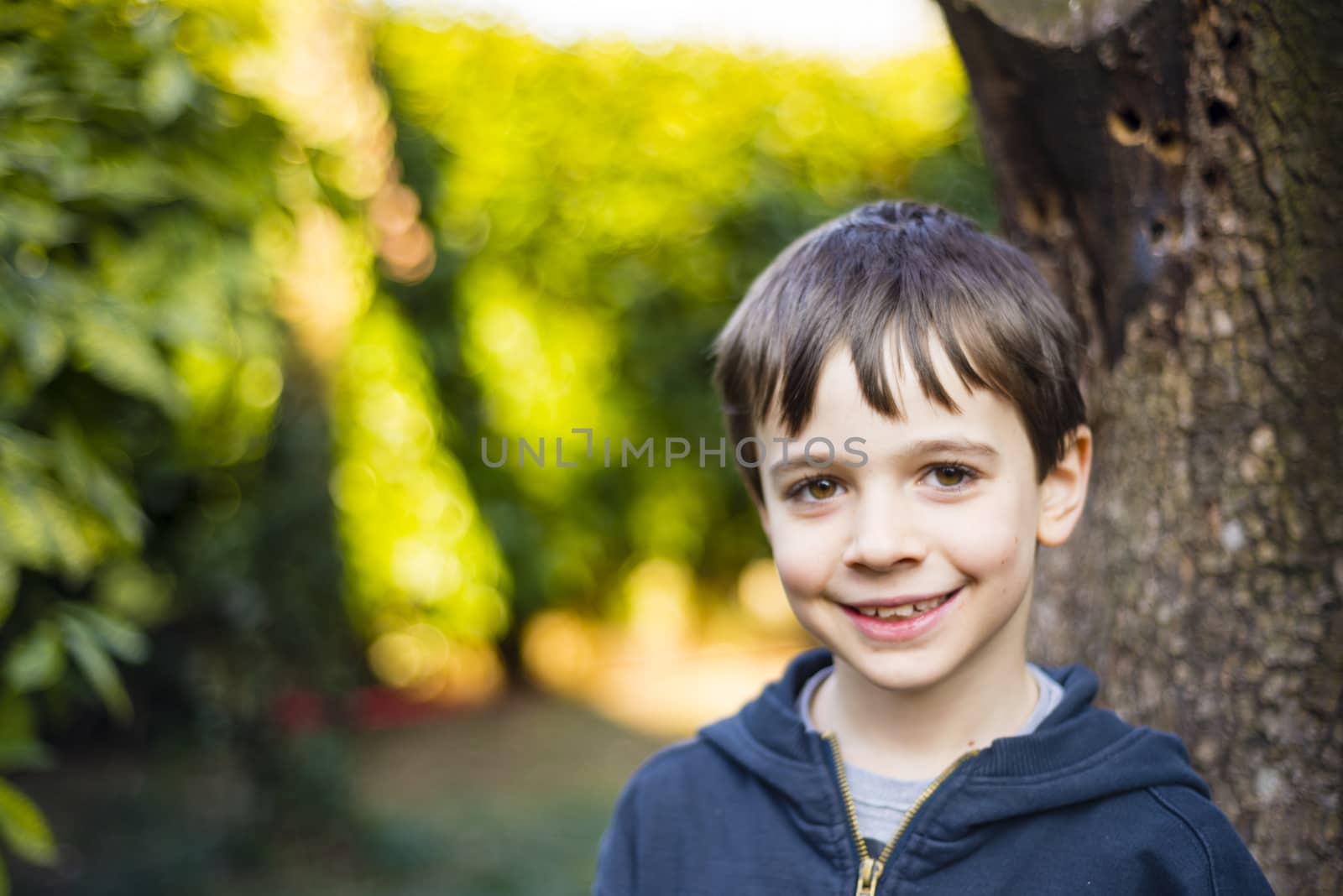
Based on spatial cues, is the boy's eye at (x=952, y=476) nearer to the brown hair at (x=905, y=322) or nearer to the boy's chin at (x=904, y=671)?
the brown hair at (x=905, y=322)

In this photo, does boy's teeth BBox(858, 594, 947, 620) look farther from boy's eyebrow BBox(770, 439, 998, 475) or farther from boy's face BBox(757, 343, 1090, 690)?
boy's eyebrow BBox(770, 439, 998, 475)

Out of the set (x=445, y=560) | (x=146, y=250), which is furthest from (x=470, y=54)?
(x=146, y=250)

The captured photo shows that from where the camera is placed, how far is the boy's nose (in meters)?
1.41

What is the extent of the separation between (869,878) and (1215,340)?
3.18ft

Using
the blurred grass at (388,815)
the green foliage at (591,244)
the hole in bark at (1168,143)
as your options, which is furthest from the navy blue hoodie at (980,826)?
the green foliage at (591,244)

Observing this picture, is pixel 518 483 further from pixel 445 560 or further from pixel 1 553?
pixel 1 553

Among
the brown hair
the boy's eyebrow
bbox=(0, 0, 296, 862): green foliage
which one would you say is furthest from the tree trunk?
bbox=(0, 0, 296, 862): green foliage

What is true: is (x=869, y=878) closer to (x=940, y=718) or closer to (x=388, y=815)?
(x=940, y=718)

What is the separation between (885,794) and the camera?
60.8 inches

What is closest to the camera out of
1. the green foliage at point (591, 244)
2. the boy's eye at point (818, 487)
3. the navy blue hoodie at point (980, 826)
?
the navy blue hoodie at point (980, 826)

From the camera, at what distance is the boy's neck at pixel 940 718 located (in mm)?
1556

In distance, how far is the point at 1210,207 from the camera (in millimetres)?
1670

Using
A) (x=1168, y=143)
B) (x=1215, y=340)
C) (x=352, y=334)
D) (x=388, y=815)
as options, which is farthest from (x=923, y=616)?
(x=388, y=815)

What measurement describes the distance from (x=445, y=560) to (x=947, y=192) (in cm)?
315
